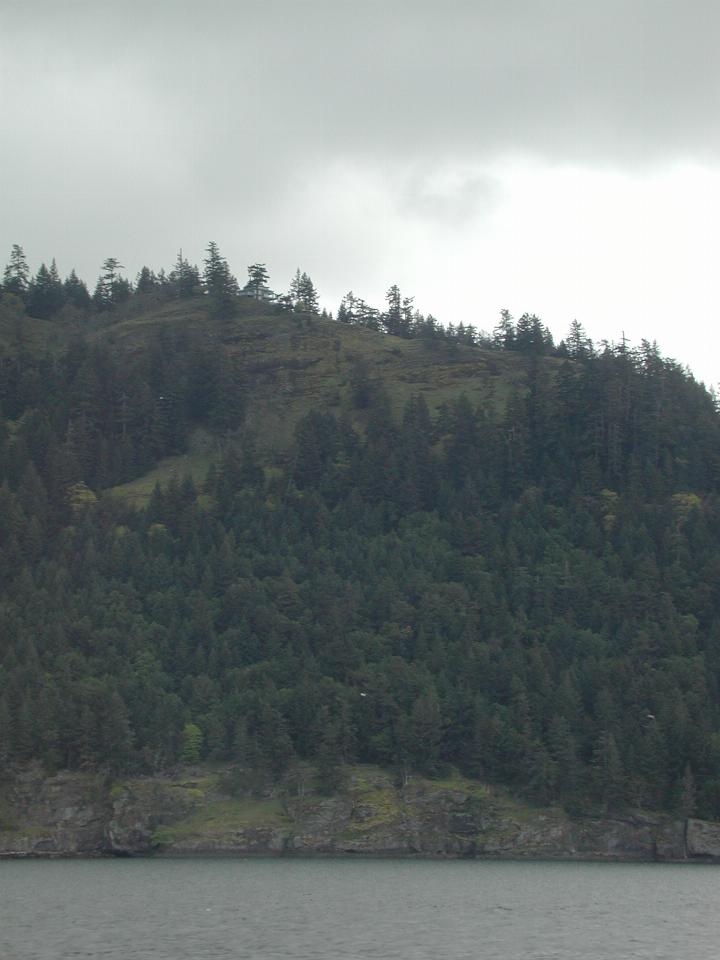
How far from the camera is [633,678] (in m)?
144

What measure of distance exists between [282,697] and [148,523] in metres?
52.0

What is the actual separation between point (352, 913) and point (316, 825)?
55.3 m

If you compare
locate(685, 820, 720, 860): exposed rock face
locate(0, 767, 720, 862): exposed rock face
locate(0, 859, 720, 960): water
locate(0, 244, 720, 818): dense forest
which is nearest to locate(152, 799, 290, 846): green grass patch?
locate(0, 767, 720, 862): exposed rock face

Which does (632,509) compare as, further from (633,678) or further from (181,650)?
(181,650)

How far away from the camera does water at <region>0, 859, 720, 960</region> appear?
6041 centimetres

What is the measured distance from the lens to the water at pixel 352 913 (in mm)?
60406

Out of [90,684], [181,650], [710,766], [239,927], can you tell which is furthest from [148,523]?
[239,927]

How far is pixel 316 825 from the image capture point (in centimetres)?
12862

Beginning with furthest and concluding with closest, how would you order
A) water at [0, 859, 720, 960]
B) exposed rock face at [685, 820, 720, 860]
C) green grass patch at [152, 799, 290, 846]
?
green grass patch at [152, 799, 290, 846] < exposed rock face at [685, 820, 720, 860] < water at [0, 859, 720, 960]

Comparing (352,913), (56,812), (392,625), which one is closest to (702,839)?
(392,625)

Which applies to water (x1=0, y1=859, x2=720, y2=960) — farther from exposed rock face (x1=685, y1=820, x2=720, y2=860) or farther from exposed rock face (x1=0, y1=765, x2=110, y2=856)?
exposed rock face (x1=685, y1=820, x2=720, y2=860)

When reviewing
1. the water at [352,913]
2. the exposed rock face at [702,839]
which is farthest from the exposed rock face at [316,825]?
the water at [352,913]

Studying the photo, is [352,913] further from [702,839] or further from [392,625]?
[392,625]

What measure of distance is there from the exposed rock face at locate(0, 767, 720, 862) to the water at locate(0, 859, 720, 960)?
14385 millimetres
